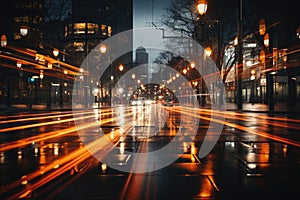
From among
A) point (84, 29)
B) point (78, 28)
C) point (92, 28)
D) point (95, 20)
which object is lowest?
point (84, 29)

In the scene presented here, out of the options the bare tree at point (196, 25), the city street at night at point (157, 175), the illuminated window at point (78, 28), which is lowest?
the city street at night at point (157, 175)

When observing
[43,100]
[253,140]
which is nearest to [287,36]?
[253,140]

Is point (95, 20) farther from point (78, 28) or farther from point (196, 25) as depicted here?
point (196, 25)

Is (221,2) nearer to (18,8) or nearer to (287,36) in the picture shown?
(287,36)

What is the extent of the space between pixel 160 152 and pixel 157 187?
409cm

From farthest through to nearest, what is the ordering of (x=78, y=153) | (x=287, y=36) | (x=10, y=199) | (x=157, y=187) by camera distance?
(x=287, y=36), (x=78, y=153), (x=157, y=187), (x=10, y=199)

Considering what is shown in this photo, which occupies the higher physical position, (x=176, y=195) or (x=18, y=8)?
(x=18, y=8)

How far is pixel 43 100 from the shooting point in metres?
82.4

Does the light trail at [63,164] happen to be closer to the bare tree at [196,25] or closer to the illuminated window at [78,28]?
the bare tree at [196,25]

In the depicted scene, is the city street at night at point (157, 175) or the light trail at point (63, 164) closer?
the city street at night at point (157, 175)

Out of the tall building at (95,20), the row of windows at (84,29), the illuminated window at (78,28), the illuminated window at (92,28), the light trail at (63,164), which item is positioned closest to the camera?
the light trail at (63,164)

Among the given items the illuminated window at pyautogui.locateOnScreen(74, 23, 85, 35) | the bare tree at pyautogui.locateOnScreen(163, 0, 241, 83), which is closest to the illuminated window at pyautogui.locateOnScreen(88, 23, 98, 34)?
the illuminated window at pyautogui.locateOnScreen(74, 23, 85, 35)

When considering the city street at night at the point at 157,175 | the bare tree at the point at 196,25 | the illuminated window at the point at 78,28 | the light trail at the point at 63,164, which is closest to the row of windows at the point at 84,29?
the illuminated window at the point at 78,28

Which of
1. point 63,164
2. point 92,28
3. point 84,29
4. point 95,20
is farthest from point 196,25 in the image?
point 95,20
